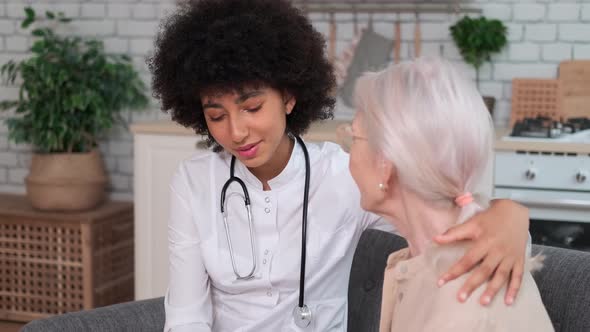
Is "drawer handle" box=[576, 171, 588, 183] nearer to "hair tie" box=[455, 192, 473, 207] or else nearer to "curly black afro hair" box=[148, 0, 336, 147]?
"curly black afro hair" box=[148, 0, 336, 147]

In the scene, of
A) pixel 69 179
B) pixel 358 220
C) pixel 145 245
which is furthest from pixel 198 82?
pixel 69 179

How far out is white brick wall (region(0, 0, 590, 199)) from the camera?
3.57 metres

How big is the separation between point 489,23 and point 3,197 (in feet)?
8.22

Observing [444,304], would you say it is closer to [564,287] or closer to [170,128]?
[564,287]

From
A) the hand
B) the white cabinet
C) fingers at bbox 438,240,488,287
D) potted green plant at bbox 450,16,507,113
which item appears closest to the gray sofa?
the hand

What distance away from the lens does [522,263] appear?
1347mm

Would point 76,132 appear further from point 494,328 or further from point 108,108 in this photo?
point 494,328

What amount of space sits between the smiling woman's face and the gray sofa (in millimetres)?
387

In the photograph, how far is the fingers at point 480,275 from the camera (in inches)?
49.2

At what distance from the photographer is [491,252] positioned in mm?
1320

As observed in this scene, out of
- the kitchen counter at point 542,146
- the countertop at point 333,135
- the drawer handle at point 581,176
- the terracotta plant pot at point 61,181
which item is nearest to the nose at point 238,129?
the countertop at point 333,135

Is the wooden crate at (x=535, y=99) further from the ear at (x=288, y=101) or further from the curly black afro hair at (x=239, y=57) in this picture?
the ear at (x=288, y=101)

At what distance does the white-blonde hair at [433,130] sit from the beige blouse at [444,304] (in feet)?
0.32

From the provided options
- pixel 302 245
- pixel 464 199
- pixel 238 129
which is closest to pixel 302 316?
pixel 302 245
